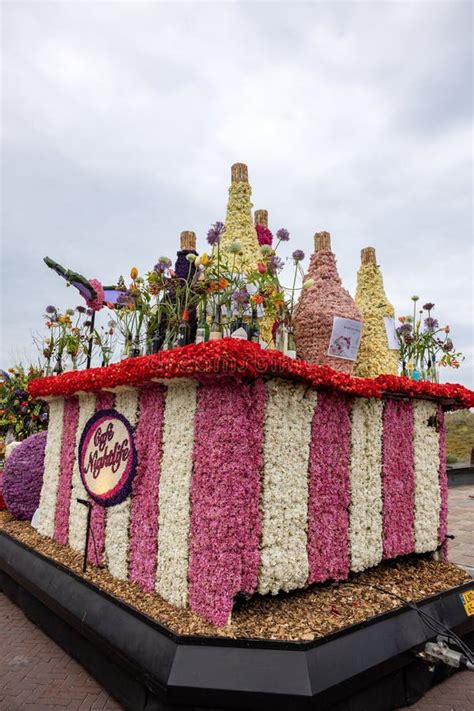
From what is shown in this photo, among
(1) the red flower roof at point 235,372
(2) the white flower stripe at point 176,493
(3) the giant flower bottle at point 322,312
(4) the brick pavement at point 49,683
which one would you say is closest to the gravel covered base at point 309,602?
(2) the white flower stripe at point 176,493

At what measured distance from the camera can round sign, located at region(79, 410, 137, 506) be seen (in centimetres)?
414

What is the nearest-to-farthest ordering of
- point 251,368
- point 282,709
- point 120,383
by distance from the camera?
1. point 282,709
2. point 251,368
3. point 120,383

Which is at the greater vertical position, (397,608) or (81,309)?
(81,309)

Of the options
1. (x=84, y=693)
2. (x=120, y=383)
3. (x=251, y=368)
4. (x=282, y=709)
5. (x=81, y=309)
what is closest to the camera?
(x=282, y=709)

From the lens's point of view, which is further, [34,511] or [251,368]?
[34,511]

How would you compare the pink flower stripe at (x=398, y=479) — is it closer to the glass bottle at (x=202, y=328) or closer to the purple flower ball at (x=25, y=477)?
the glass bottle at (x=202, y=328)

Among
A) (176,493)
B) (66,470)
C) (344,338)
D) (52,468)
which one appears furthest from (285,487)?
(52,468)

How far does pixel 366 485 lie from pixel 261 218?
3370 mm

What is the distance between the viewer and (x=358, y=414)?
4.20 meters

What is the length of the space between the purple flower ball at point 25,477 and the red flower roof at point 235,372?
1708 mm

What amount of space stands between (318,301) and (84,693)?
3617 mm

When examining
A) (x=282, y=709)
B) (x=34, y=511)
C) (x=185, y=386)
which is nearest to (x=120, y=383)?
(x=185, y=386)

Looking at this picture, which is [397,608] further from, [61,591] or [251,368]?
[61,591]

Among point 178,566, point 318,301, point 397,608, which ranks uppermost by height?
point 318,301
